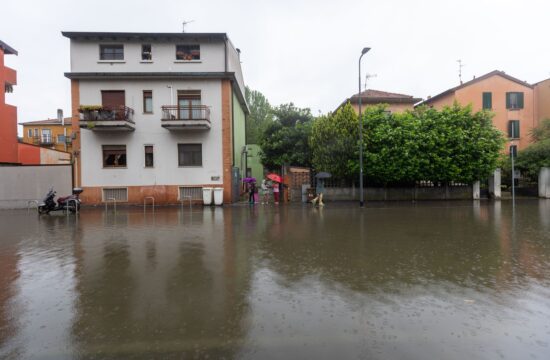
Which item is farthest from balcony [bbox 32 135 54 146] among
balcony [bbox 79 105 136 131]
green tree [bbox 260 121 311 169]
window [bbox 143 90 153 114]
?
green tree [bbox 260 121 311 169]

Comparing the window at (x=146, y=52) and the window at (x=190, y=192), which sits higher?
the window at (x=146, y=52)

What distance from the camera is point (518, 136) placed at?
33.5 metres

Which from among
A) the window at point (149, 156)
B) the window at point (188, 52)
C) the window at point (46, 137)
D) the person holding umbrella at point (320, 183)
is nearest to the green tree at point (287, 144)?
the person holding umbrella at point (320, 183)

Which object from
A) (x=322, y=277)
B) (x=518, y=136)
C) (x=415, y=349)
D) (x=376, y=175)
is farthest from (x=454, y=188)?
(x=415, y=349)

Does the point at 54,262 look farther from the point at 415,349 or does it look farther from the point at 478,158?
the point at 478,158

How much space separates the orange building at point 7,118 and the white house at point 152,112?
39.0ft

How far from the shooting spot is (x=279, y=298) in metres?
4.62

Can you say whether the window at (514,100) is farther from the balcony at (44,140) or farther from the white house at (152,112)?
the balcony at (44,140)

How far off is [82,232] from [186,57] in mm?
15552

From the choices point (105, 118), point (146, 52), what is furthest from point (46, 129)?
point (146, 52)

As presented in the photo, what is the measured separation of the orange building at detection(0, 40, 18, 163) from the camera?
2891 centimetres

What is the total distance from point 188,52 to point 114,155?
856 centimetres

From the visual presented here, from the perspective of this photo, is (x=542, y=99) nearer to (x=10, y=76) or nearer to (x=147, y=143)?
(x=147, y=143)

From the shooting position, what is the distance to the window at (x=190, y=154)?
22.8 metres
